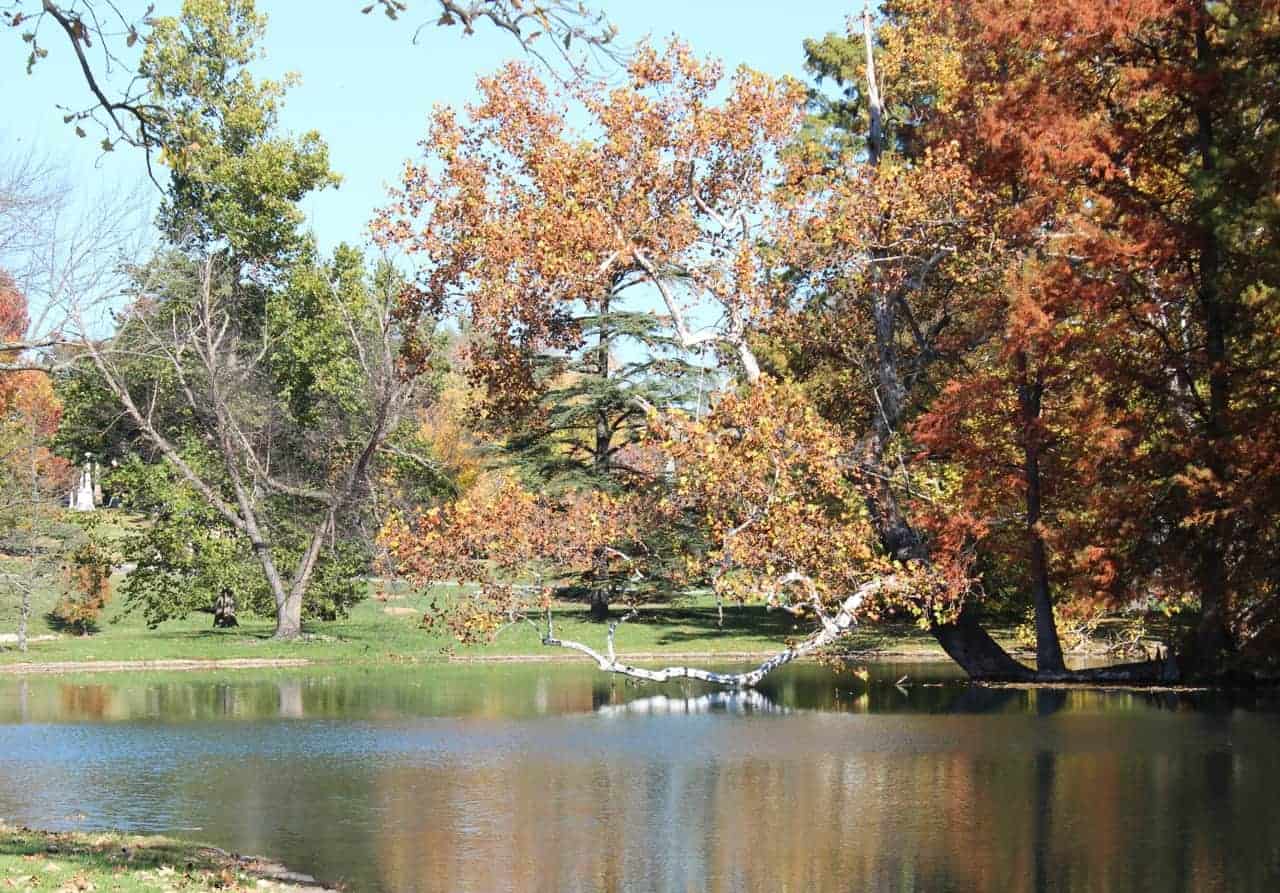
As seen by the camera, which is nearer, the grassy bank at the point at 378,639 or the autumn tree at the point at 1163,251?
the autumn tree at the point at 1163,251

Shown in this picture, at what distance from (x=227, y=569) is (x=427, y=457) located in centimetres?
731

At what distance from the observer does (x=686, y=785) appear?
699 inches

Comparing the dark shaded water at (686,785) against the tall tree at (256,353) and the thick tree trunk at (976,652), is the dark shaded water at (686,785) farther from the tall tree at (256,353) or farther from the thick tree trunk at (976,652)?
the tall tree at (256,353)

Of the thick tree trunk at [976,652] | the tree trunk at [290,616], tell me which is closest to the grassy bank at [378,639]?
the tree trunk at [290,616]

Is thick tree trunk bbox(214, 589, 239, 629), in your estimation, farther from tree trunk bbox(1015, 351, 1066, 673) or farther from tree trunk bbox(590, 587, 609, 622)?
tree trunk bbox(1015, 351, 1066, 673)

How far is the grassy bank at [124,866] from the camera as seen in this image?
1045 cm

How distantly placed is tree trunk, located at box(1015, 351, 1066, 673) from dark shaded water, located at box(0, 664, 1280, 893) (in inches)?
67.5

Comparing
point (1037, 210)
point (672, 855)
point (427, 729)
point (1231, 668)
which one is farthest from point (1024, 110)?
point (672, 855)

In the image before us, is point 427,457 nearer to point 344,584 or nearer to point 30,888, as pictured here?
point 344,584

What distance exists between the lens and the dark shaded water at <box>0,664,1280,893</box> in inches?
527

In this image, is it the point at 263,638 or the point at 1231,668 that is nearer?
the point at 1231,668

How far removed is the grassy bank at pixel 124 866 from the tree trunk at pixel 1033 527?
17.3 meters

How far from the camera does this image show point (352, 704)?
27.5m

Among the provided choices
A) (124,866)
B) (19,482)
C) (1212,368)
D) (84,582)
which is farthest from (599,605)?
(124,866)
